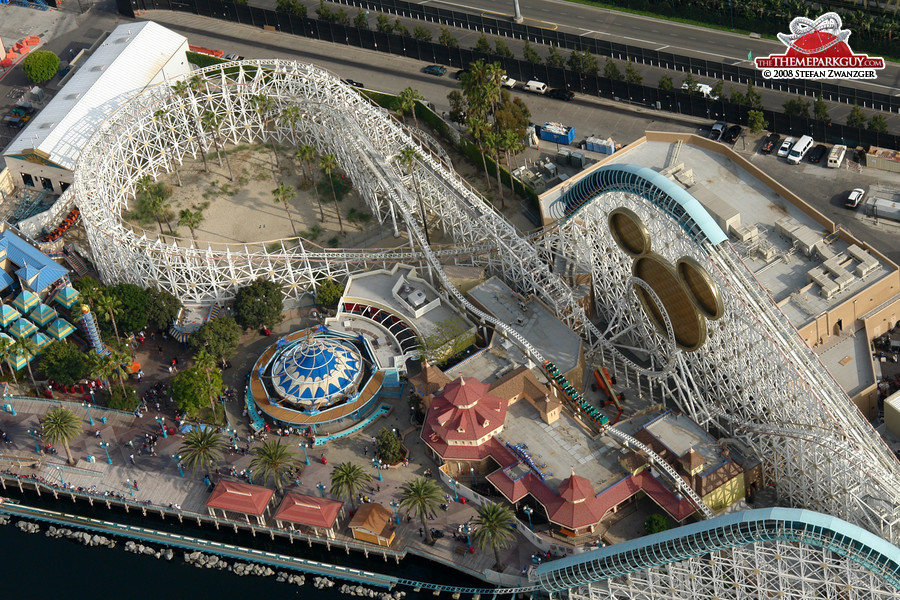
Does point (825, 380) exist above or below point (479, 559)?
above

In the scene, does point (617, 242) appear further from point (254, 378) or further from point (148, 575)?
point (148, 575)

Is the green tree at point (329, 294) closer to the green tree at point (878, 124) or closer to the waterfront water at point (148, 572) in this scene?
the waterfront water at point (148, 572)

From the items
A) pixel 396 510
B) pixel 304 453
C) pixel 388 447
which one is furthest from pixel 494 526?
pixel 304 453

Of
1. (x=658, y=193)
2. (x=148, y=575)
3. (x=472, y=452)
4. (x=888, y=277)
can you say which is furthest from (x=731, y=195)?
(x=148, y=575)

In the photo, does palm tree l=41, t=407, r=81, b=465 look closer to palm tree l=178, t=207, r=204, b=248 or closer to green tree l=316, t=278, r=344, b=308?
palm tree l=178, t=207, r=204, b=248

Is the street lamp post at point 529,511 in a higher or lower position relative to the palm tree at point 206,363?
lower

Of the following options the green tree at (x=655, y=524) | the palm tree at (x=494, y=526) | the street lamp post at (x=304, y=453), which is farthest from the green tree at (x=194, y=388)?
the green tree at (x=655, y=524)

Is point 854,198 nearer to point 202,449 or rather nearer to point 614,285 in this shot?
point 614,285
